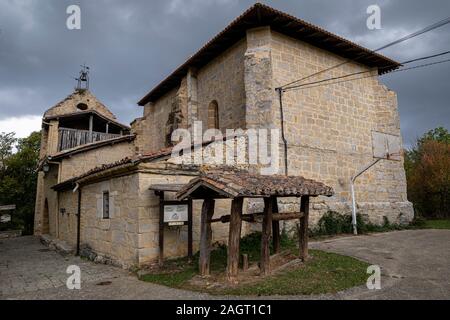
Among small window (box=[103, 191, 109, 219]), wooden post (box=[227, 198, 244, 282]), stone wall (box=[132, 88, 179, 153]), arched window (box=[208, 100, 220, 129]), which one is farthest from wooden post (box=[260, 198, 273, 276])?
stone wall (box=[132, 88, 179, 153])

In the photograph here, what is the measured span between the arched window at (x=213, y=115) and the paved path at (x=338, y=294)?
19.8 ft

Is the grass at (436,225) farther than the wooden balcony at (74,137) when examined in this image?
No

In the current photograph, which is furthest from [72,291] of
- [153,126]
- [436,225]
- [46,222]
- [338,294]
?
[436,225]

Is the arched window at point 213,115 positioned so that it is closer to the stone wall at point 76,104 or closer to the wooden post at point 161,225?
the wooden post at point 161,225

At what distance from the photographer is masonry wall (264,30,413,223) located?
1015cm

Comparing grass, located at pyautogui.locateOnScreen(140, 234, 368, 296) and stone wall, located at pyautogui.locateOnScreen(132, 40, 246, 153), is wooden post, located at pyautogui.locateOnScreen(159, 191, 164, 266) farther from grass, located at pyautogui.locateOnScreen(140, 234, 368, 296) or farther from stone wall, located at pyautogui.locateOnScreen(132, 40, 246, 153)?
stone wall, located at pyautogui.locateOnScreen(132, 40, 246, 153)

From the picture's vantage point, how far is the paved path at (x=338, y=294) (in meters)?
4.61

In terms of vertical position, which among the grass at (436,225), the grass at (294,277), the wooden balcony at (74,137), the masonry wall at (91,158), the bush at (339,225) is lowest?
the grass at (436,225)

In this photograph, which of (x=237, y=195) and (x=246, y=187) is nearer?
(x=237, y=195)

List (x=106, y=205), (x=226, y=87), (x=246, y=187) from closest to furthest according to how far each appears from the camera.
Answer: (x=246, y=187) → (x=106, y=205) → (x=226, y=87)

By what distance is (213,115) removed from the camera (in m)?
12.4

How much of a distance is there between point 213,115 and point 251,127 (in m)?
3.17

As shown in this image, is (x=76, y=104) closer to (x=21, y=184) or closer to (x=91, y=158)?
(x=91, y=158)

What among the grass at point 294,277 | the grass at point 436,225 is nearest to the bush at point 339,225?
the grass at point 436,225
